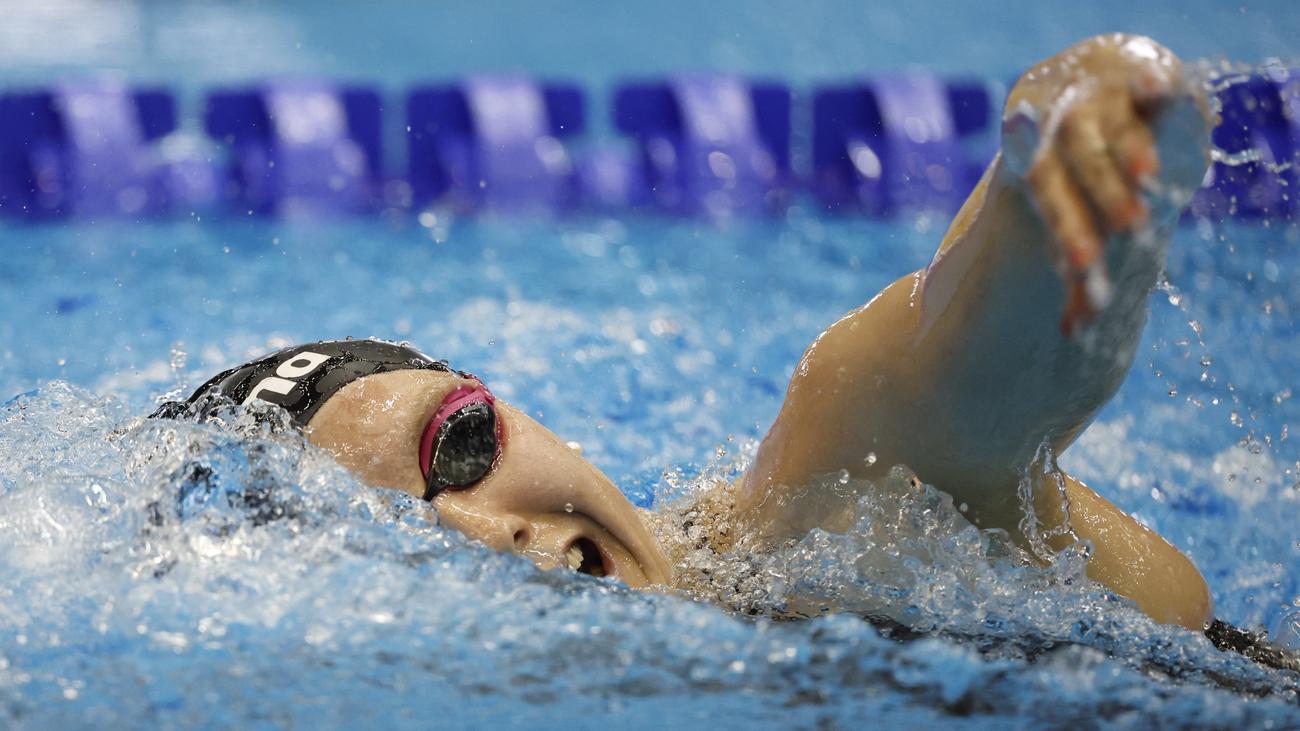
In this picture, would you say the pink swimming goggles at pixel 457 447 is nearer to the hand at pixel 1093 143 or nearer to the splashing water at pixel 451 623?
the splashing water at pixel 451 623

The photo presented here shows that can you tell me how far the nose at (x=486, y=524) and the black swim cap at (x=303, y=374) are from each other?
0.17m

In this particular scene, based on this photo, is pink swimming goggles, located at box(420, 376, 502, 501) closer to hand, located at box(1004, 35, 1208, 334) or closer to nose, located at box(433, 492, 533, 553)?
nose, located at box(433, 492, 533, 553)

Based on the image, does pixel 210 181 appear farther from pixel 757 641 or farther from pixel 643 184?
pixel 757 641

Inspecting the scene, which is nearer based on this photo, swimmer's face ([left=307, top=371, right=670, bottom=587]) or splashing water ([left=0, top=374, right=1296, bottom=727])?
splashing water ([left=0, top=374, right=1296, bottom=727])

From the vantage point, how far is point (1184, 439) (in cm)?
272

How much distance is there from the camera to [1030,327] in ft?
3.93

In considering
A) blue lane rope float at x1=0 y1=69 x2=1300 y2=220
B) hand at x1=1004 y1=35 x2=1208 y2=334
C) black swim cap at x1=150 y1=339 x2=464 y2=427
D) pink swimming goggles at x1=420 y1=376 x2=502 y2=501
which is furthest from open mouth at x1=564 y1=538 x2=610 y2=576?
blue lane rope float at x1=0 y1=69 x2=1300 y2=220

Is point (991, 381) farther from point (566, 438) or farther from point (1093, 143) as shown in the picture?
point (566, 438)

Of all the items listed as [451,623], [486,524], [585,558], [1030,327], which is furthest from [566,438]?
[1030,327]

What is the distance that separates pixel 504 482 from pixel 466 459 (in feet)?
0.15

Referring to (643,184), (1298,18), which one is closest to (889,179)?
(643,184)

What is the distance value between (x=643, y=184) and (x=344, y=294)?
0.98 meters

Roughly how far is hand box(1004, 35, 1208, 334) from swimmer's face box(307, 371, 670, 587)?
1.85ft

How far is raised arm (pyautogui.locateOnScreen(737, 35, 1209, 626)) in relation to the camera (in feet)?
3.20
